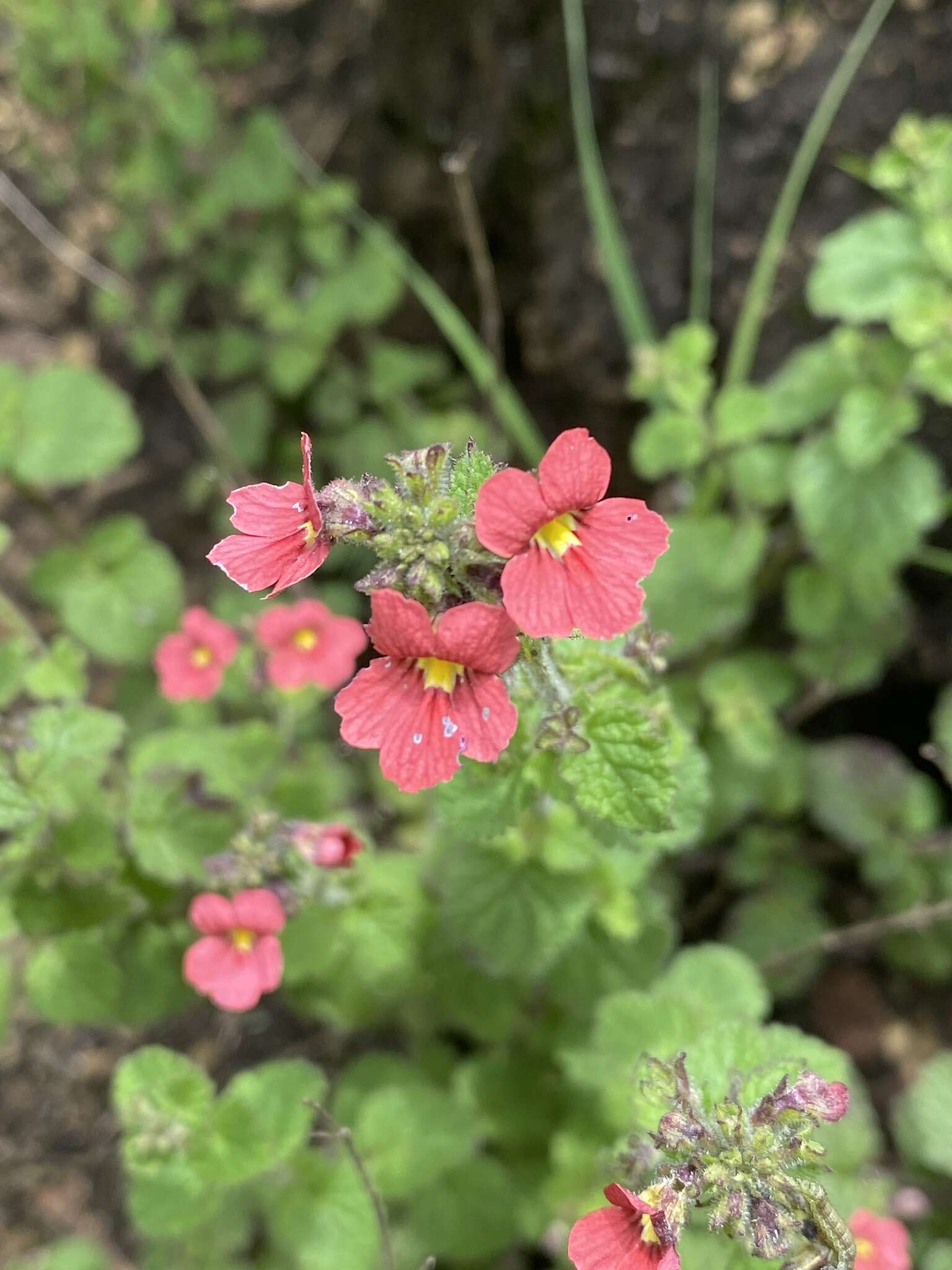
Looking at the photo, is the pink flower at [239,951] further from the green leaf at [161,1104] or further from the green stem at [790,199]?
the green stem at [790,199]

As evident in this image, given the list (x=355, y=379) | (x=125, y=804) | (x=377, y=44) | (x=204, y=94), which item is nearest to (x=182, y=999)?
(x=125, y=804)

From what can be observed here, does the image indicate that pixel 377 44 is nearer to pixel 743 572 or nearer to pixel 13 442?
pixel 13 442

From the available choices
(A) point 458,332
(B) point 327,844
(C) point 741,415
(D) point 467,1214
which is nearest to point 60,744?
(B) point 327,844

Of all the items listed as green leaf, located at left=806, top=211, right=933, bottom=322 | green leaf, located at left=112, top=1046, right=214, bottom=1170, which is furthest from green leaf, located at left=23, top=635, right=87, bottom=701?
green leaf, located at left=806, top=211, right=933, bottom=322

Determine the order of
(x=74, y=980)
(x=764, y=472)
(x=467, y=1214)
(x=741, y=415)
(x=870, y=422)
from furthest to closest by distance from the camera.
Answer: (x=764, y=472) → (x=741, y=415) → (x=870, y=422) → (x=467, y=1214) → (x=74, y=980)

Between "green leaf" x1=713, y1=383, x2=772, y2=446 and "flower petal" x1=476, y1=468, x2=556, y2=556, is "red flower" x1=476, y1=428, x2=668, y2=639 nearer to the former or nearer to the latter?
"flower petal" x1=476, y1=468, x2=556, y2=556

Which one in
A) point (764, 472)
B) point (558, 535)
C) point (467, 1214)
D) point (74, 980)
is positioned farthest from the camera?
point (764, 472)

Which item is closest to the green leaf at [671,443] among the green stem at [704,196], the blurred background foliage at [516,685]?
the blurred background foliage at [516,685]

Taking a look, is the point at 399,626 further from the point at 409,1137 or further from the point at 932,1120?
the point at 932,1120
